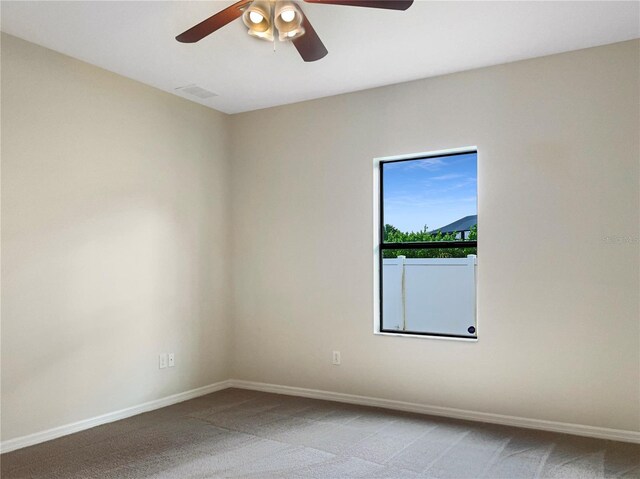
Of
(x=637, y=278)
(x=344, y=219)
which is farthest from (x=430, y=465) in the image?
(x=344, y=219)

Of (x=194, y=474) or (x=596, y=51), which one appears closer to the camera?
(x=194, y=474)

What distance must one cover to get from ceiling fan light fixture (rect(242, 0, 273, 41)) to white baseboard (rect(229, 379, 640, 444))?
2959 millimetres

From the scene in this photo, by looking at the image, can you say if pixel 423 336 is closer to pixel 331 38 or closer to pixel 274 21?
pixel 331 38

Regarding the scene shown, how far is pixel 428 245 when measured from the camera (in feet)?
14.1

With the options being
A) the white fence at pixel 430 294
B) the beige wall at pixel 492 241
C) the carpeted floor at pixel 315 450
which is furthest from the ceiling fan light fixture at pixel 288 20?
the carpeted floor at pixel 315 450

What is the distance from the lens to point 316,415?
13.4ft

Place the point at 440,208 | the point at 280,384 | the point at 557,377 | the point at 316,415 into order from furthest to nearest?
the point at 280,384 → the point at 440,208 → the point at 316,415 → the point at 557,377

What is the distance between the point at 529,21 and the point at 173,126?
298cm

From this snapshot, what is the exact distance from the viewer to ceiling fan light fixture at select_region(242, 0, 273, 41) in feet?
9.11

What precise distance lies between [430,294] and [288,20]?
2480 millimetres

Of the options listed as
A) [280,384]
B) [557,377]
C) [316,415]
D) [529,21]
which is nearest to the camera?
[529,21]

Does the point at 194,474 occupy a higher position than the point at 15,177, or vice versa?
the point at 15,177

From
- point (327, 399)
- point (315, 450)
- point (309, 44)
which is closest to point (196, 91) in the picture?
point (309, 44)

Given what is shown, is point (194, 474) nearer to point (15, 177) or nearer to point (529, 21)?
point (15, 177)
